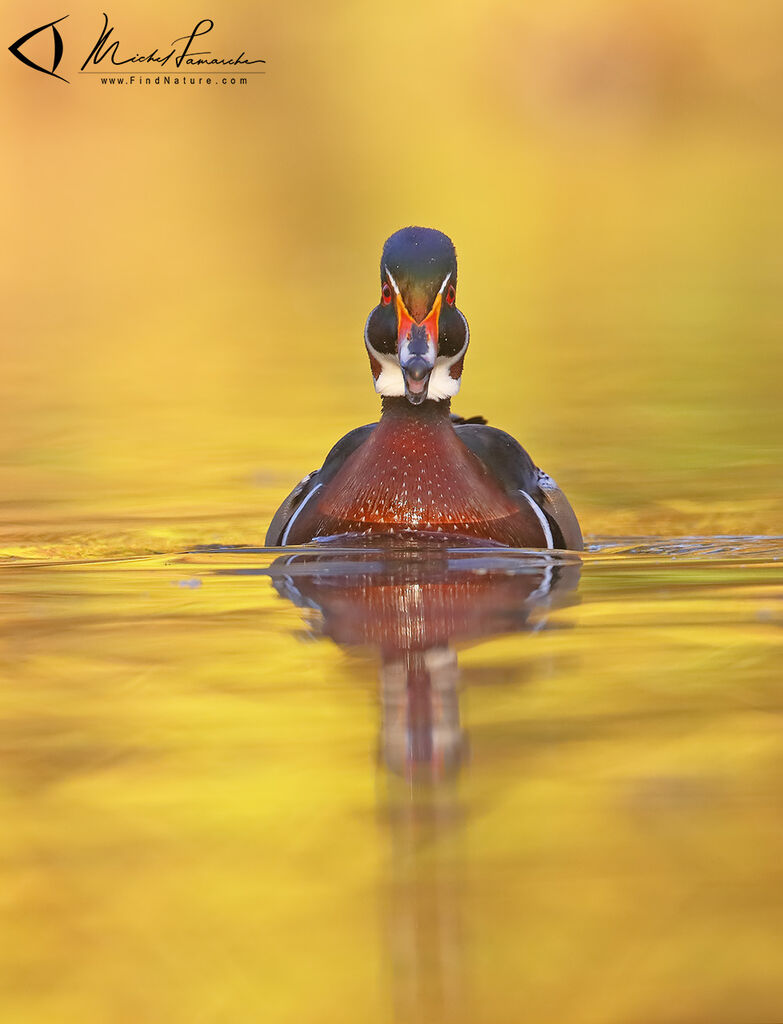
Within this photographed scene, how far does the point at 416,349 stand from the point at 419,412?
31cm

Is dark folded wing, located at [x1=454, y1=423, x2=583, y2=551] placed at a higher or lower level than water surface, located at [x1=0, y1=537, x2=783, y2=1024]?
higher

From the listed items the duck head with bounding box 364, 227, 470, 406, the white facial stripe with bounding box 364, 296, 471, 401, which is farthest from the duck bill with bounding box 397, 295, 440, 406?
the white facial stripe with bounding box 364, 296, 471, 401

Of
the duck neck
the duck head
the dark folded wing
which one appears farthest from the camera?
the dark folded wing

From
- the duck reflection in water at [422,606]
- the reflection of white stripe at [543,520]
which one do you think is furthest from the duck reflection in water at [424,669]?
the reflection of white stripe at [543,520]

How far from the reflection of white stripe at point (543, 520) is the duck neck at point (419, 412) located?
423 millimetres

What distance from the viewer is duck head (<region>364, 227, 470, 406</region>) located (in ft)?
21.9

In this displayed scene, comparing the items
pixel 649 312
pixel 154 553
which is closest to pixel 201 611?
pixel 154 553

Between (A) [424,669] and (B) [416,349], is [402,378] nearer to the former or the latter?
(B) [416,349]

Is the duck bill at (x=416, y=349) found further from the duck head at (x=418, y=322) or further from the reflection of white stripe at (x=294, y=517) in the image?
the reflection of white stripe at (x=294, y=517)

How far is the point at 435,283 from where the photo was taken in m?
6.93

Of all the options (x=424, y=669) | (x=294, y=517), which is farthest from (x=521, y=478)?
(x=424, y=669)

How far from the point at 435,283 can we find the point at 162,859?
4.28 metres

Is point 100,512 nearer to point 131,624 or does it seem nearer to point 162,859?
point 131,624

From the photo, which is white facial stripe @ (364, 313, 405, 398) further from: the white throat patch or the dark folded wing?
the dark folded wing
